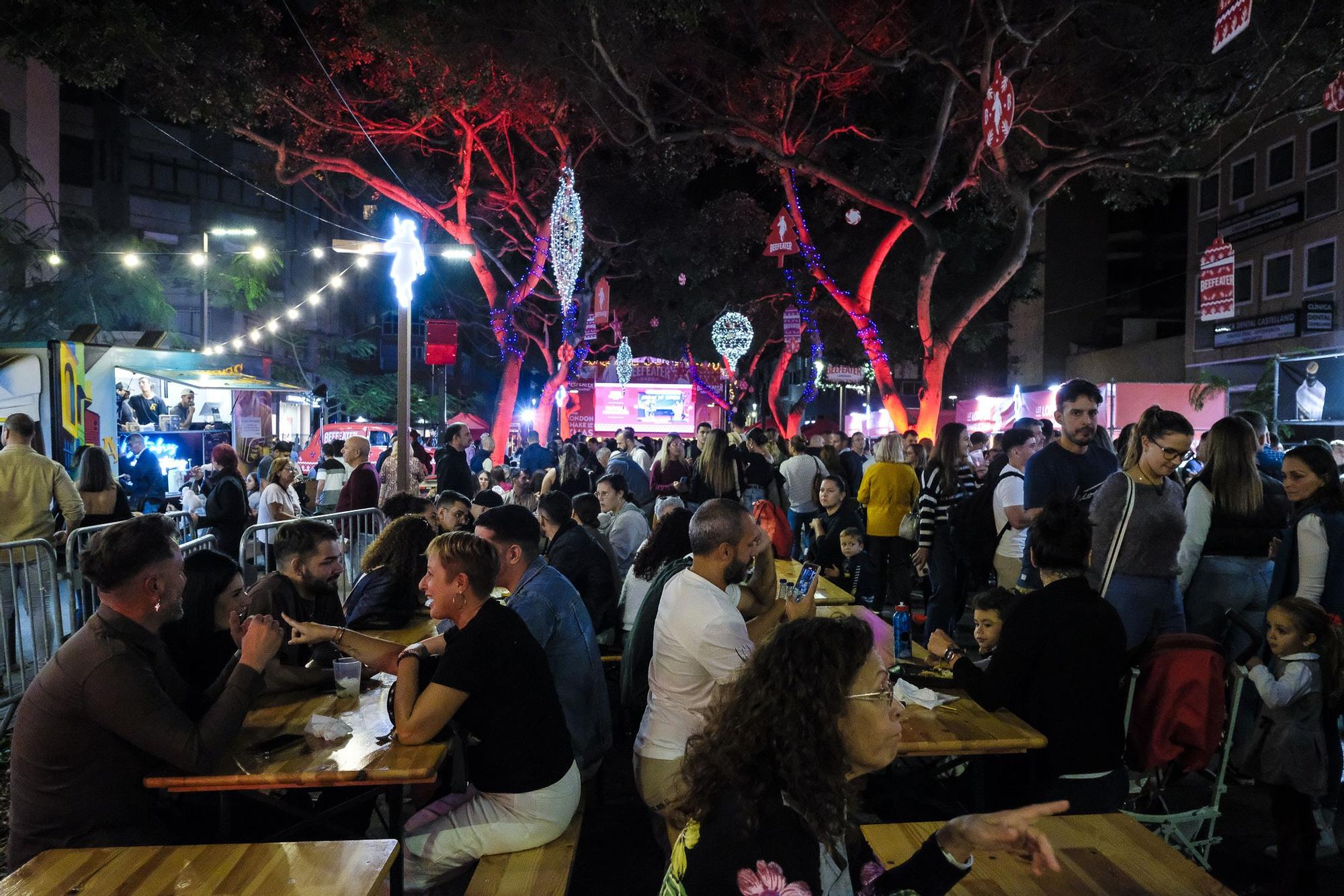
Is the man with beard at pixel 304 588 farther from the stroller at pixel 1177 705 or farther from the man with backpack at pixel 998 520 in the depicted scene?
the man with backpack at pixel 998 520

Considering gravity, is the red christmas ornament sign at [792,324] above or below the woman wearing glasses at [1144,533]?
above

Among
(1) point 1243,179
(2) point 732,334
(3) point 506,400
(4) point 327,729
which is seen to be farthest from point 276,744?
(1) point 1243,179

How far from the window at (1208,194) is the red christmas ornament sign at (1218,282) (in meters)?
13.8

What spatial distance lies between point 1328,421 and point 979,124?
25.8 ft

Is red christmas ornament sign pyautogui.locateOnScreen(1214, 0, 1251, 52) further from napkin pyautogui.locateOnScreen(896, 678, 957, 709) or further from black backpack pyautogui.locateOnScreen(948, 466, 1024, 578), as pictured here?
napkin pyautogui.locateOnScreen(896, 678, 957, 709)

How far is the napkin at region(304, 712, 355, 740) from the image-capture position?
12.6 ft

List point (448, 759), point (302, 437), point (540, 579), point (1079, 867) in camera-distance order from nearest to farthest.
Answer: point (1079, 867)
point (540, 579)
point (448, 759)
point (302, 437)

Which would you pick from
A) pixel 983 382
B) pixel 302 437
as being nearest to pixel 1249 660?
pixel 302 437

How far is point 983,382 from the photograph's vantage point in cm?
4594

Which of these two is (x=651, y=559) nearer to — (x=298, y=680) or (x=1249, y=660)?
(x=298, y=680)

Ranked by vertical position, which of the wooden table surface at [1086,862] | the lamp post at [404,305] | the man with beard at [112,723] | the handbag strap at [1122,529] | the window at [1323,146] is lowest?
the wooden table surface at [1086,862]

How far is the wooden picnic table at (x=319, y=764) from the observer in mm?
3346

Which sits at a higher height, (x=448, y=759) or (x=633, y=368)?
(x=633, y=368)

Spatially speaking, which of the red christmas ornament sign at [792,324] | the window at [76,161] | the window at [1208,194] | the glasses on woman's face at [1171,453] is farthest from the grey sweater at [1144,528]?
the window at [76,161]
